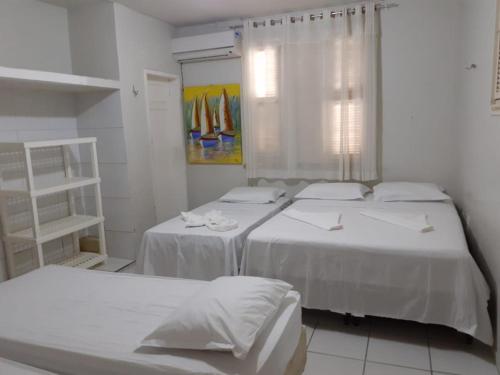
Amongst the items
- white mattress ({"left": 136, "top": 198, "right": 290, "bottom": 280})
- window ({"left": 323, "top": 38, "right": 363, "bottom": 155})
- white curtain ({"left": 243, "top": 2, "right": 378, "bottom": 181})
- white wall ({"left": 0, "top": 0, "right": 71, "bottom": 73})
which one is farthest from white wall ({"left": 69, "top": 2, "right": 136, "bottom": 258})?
window ({"left": 323, "top": 38, "right": 363, "bottom": 155})

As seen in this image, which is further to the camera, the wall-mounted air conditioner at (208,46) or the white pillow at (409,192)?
the wall-mounted air conditioner at (208,46)

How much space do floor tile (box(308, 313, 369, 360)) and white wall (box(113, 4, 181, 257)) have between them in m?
2.15

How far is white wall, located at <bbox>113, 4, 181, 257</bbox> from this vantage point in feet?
12.3

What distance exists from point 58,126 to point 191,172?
156cm

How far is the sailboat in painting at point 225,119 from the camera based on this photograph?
4398 mm

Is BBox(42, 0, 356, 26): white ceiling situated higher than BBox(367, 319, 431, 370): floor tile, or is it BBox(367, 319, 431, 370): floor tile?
BBox(42, 0, 356, 26): white ceiling

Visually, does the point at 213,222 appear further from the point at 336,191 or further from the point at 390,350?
the point at 390,350

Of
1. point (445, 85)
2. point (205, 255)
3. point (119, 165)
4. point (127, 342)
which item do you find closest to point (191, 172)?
point (119, 165)

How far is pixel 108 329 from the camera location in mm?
1639

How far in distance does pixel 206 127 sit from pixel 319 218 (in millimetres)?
2084

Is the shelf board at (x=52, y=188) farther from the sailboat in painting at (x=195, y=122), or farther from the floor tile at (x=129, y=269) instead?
the sailboat in painting at (x=195, y=122)

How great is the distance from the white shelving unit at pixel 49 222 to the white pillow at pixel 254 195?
4.19 feet

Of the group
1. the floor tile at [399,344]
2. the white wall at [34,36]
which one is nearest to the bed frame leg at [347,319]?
the floor tile at [399,344]

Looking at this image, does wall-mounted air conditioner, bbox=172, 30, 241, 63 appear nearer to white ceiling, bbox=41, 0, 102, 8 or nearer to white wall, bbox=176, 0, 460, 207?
white ceiling, bbox=41, 0, 102, 8
